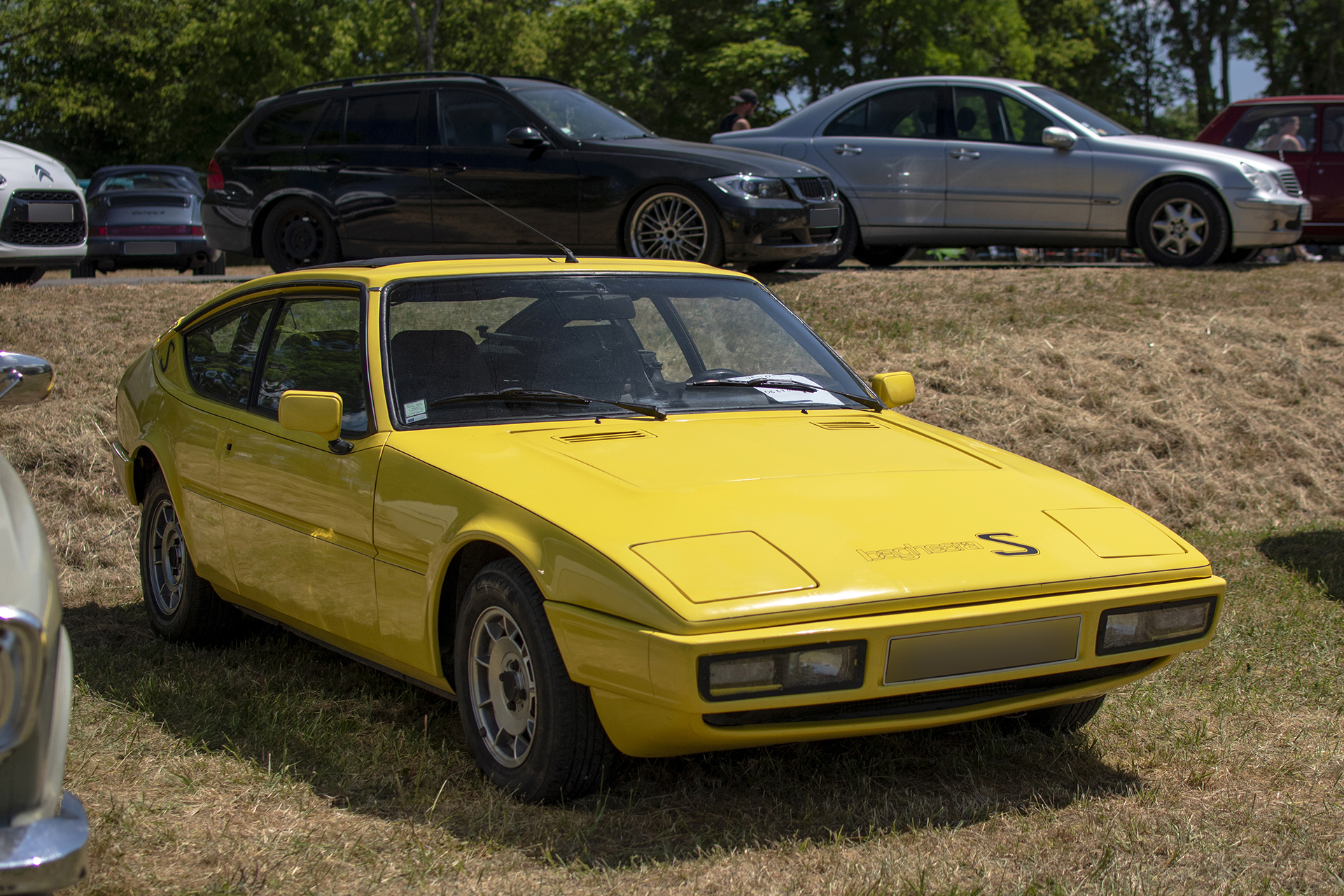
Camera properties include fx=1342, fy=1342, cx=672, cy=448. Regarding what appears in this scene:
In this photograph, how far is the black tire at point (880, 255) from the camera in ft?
42.4

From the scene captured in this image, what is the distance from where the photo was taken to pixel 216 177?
11.1 m

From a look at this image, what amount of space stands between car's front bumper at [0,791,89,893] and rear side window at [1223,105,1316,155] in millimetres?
14650

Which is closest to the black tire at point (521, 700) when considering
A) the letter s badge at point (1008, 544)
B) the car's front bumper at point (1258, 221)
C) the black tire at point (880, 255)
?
the letter s badge at point (1008, 544)

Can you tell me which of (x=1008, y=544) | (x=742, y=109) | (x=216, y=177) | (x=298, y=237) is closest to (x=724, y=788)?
(x=1008, y=544)

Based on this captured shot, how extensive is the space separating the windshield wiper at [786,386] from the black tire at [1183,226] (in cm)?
782

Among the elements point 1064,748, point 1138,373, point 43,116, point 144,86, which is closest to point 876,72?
point 144,86

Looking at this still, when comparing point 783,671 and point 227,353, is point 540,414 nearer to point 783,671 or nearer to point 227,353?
point 783,671

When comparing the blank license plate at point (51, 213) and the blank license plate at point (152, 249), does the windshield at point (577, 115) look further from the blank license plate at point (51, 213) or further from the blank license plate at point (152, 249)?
the blank license plate at point (152, 249)

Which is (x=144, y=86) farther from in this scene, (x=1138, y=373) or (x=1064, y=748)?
(x=1064, y=748)

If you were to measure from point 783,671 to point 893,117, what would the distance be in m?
10.0

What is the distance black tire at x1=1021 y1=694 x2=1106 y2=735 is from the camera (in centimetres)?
396

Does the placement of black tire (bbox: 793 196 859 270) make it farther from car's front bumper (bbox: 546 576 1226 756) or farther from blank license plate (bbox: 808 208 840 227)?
car's front bumper (bbox: 546 576 1226 756)

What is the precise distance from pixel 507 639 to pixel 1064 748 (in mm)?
1651

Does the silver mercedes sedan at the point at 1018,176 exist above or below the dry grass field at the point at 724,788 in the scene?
above
